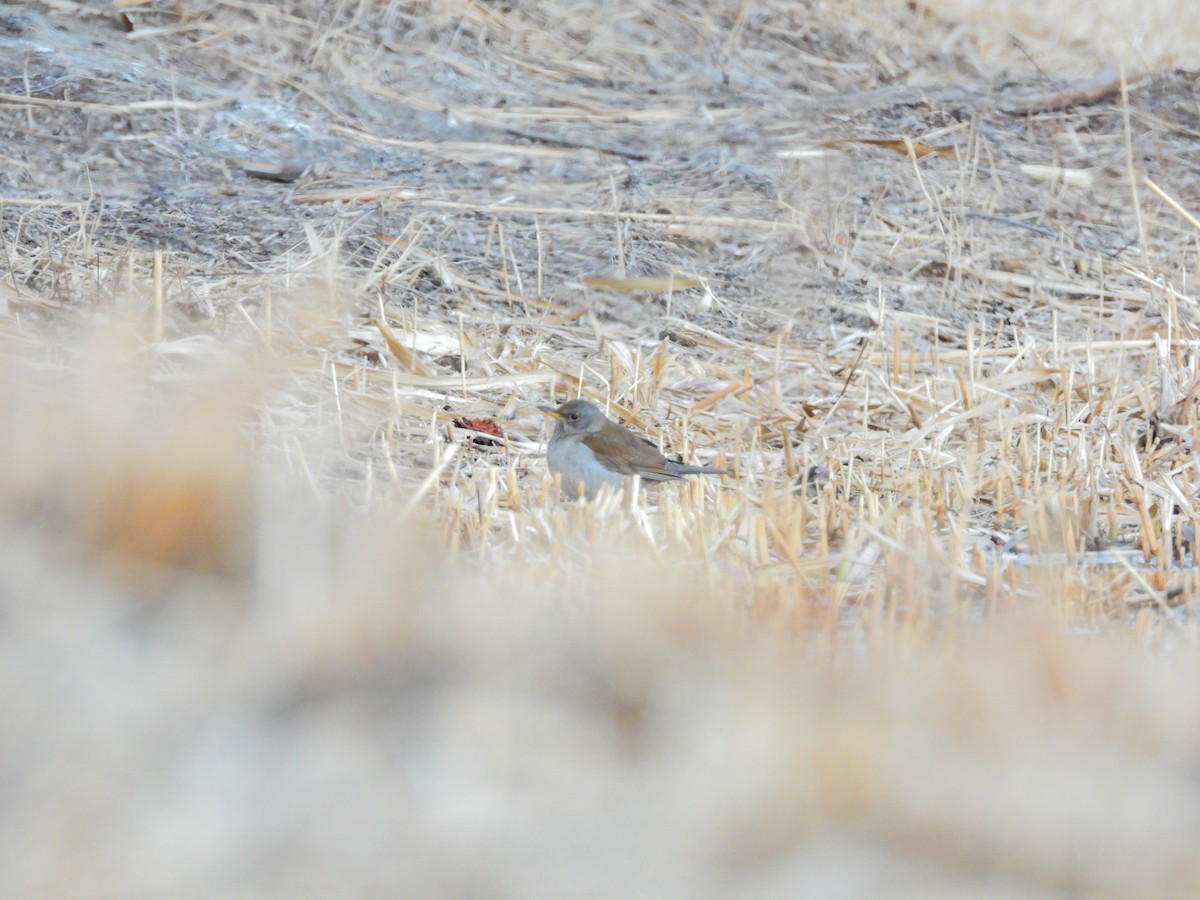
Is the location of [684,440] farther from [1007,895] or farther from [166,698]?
[1007,895]

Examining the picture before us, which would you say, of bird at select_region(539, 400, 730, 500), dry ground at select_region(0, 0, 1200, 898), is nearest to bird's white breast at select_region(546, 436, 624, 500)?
bird at select_region(539, 400, 730, 500)

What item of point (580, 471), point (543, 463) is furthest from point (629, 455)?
point (543, 463)

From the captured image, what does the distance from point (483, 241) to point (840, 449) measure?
260cm

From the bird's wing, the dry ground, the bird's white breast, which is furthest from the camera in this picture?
the bird's wing

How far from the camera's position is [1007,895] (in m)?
1.85

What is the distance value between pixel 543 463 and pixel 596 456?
43 cm

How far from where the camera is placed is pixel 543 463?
4820 millimetres

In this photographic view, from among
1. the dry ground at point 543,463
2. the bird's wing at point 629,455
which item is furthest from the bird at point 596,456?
the dry ground at point 543,463

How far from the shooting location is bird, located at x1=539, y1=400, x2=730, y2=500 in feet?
14.3

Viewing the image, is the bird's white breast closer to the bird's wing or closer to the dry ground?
the bird's wing

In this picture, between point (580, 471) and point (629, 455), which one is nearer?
point (580, 471)

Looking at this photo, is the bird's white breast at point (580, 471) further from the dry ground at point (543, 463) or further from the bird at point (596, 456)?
the dry ground at point (543, 463)

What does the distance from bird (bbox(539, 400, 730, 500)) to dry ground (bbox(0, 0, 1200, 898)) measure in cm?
11

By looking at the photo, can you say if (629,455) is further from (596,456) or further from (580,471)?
(580,471)
